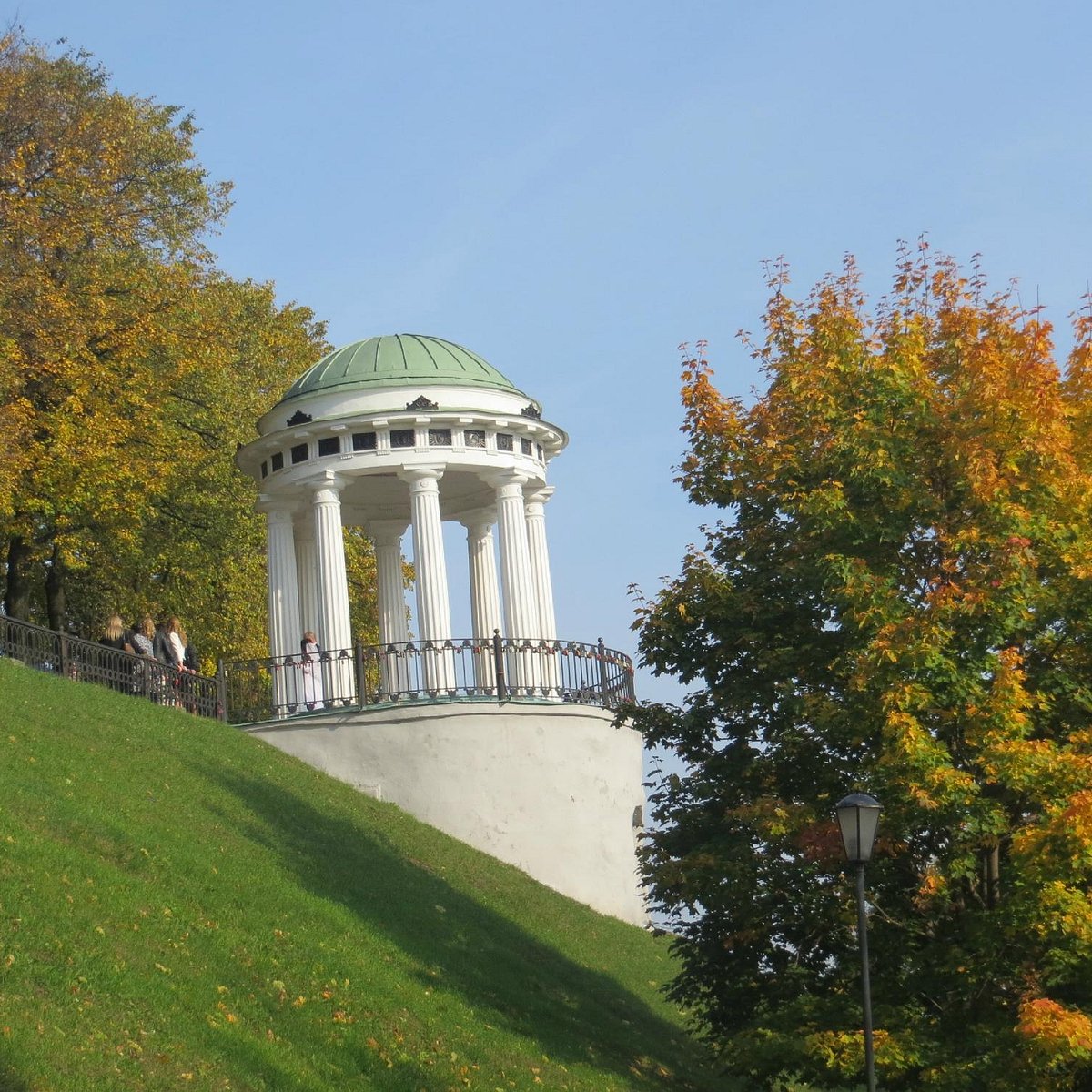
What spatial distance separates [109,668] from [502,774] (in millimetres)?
6204

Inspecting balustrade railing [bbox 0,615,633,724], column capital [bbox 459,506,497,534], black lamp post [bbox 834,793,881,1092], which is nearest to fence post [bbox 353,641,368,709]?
balustrade railing [bbox 0,615,633,724]

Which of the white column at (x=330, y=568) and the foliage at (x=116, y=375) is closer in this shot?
the white column at (x=330, y=568)

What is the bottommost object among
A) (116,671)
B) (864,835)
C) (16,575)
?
(864,835)

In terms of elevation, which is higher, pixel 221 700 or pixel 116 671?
pixel 116 671

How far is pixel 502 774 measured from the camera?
87.6 feet

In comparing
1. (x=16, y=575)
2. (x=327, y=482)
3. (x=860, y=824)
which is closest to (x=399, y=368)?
(x=327, y=482)

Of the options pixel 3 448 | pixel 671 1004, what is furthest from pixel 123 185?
pixel 671 1004

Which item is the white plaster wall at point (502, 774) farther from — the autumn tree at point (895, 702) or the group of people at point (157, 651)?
the autumn tree at point (895, 702)

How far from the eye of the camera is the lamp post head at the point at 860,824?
47.5 ft

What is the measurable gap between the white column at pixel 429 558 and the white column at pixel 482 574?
8.14 feet

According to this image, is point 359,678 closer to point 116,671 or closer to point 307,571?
point 116,671

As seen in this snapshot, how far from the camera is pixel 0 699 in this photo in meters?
20.9

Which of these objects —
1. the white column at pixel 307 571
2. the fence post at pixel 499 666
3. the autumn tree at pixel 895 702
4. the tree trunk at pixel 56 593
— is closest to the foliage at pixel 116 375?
the tree trunk at pixel 56 593

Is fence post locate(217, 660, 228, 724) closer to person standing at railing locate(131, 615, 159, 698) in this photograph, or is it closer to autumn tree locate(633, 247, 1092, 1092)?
person standing at railing locate(131, 615, 159, 698)
